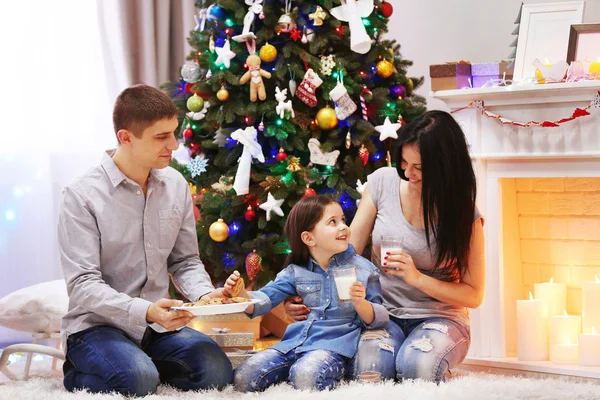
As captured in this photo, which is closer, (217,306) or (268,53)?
(217,306)

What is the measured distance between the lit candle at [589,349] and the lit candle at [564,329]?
0.35ft

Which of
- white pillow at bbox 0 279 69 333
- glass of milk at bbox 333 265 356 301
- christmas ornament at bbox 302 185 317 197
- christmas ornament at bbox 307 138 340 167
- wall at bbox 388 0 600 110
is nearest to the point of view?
glass of milk at bbox 333 265 356 301

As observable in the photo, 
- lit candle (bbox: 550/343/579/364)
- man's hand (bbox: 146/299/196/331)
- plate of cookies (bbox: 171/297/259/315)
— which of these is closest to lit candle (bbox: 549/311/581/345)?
lit candle (bbox: 550/343/579/364)

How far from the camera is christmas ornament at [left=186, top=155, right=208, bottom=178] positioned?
3598mm

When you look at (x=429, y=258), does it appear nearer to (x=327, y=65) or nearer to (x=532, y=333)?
(x=532, y=333)

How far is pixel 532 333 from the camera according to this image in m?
3.04

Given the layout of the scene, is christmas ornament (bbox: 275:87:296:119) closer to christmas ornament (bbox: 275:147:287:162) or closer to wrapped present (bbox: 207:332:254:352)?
christmas ornament (bbox: 275:147:287:162)

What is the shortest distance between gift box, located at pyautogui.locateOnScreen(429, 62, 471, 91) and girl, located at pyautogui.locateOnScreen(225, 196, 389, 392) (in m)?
0.76

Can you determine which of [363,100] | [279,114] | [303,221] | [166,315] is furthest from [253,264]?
[166,315]

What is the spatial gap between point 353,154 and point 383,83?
0.36 m

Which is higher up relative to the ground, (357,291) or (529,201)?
(529,201)

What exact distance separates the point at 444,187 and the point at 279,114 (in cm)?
103

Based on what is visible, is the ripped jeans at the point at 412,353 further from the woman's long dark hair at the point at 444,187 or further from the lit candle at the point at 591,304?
the lit candle at the point at 591,304

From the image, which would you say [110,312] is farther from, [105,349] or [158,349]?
[158,349]
